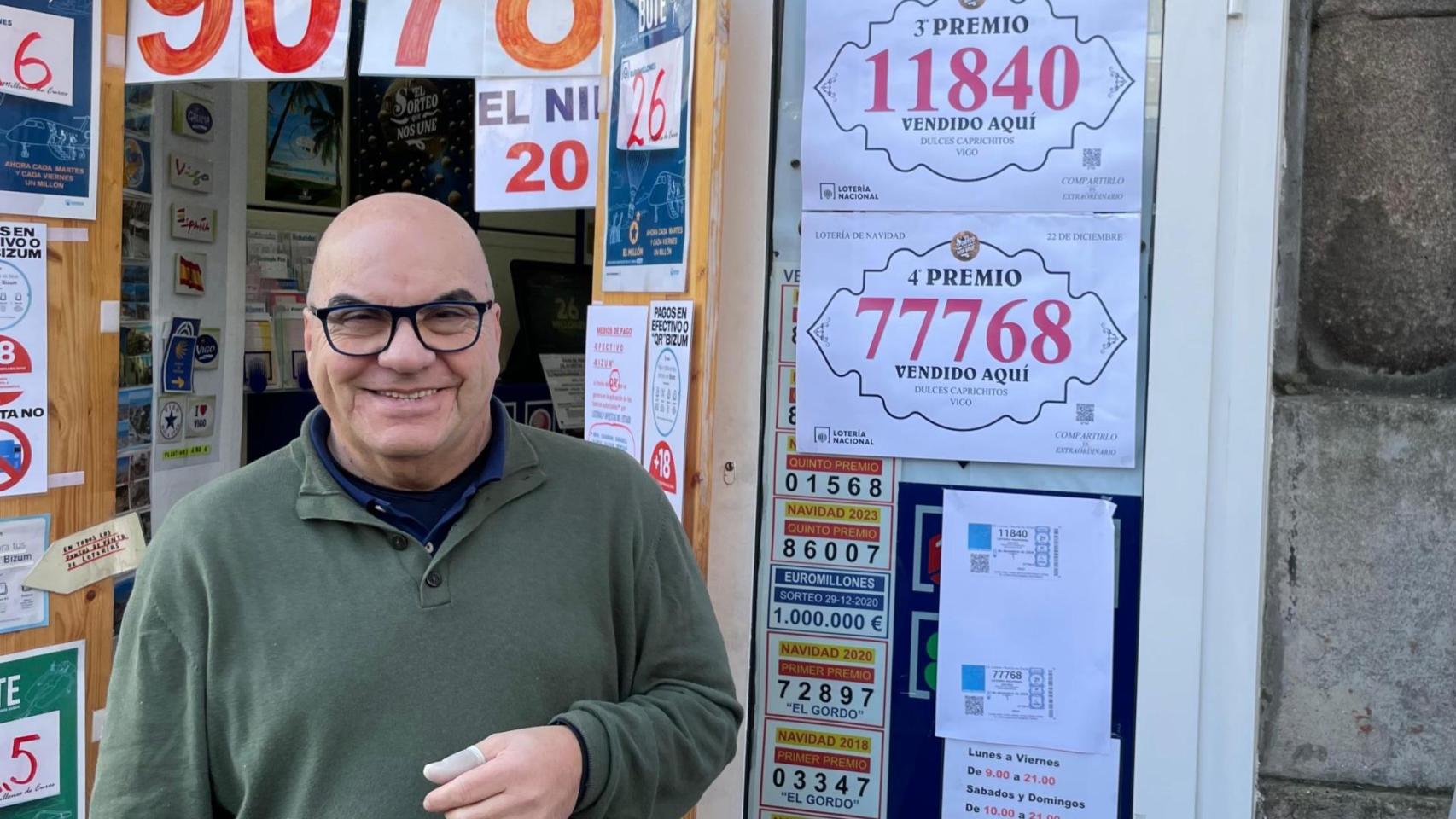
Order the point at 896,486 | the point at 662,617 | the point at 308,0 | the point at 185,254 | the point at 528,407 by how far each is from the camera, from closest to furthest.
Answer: the point at 662,617 < the point at 896,486 < the point at 308,0 < the point at 185,254 < the point at 528,407

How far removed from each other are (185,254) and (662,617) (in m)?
3.08

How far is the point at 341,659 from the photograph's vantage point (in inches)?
66.6

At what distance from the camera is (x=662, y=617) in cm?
195

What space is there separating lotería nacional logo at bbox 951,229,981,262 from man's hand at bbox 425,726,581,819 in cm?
170

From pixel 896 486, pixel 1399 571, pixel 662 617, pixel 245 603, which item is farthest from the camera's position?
pixel 896 486

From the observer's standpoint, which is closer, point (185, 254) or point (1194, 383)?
point (1194, 383)

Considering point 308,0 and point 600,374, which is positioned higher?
point 308,0

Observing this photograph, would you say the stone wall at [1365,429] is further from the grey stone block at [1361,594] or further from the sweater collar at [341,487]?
the sweater collar at [341,487]

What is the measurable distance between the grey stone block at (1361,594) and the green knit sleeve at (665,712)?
1.52 m

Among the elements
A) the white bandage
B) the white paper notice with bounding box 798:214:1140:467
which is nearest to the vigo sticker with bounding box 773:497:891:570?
the white paper notice with bounding box 798:214:1140:467

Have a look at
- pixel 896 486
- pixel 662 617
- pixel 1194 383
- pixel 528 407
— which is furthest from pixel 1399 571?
pixel 528 407

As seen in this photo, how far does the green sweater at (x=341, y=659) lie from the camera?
1.69 m

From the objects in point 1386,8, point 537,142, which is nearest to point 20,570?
point 537,142

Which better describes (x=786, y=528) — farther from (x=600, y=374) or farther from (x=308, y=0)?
(x=308, y=0)
